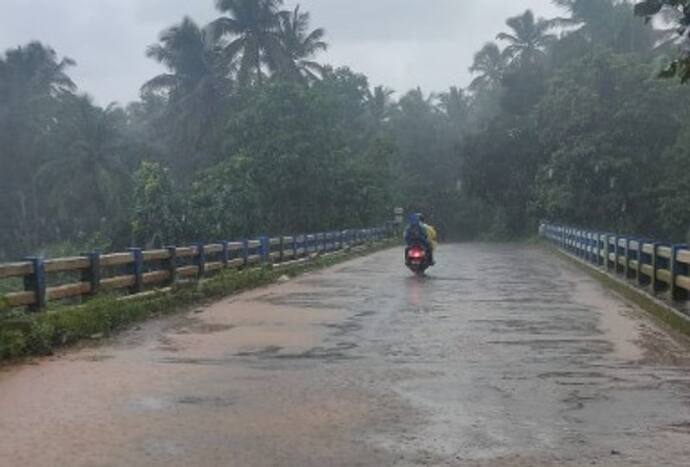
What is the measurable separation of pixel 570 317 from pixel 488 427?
7387 millimetres

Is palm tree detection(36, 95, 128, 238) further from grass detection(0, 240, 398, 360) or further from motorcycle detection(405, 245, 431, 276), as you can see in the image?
grass detection(0, 240, 398, 360)

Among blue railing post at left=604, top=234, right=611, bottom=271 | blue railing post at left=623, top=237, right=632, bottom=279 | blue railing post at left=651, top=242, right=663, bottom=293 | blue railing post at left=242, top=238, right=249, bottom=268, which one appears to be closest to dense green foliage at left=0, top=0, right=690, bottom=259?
blue railing post at left=242, top=238, right=249, bottom=268

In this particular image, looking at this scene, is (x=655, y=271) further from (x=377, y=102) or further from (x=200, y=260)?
(x=377, y=102)

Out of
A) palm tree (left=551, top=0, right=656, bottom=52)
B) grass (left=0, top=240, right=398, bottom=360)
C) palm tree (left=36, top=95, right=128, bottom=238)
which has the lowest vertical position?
grass (left=0, top=240, right=398, bottom=360)

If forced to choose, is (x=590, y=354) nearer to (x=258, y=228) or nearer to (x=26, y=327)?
(x=26, y=327)

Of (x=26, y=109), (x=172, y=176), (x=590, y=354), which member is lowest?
(x=590, y=354)

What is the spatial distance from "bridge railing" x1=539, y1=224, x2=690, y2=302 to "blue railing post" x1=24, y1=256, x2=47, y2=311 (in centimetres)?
928

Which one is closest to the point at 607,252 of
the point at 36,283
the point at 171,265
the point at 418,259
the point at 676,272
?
the point at 418,259

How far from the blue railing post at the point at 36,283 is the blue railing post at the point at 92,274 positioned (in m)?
1.71

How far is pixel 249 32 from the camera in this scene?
168 ft

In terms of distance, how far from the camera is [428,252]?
22.7m

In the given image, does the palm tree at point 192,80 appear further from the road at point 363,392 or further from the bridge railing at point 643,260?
the road at point 363,392

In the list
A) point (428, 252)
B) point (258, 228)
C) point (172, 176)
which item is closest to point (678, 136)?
point (258, 228)

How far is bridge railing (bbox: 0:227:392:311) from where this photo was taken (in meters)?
12.2
